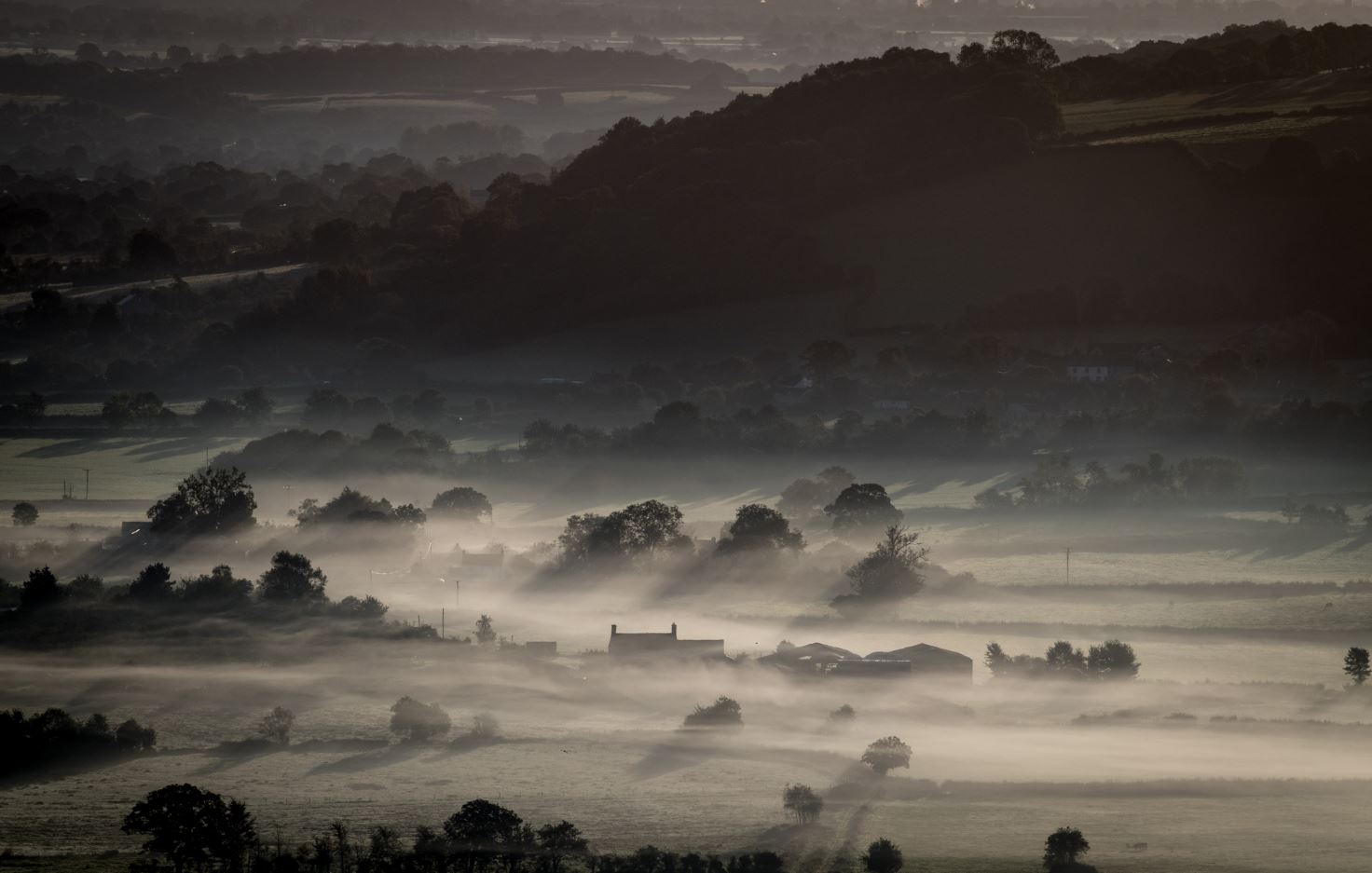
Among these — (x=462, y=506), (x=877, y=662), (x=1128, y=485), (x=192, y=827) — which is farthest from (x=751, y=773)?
(x=1128, y=485)

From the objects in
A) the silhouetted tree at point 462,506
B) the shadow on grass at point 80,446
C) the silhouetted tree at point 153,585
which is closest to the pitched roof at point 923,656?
the silhouetted tree at point 153,585

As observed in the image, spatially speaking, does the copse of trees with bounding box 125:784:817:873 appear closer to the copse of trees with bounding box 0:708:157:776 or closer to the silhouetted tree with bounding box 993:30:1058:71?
the copse of trees with bounding box 0:708:157:776

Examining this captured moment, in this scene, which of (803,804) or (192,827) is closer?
(192,827)

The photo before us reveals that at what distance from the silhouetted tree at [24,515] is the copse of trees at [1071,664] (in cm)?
1755

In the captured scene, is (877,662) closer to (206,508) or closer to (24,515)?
(206,508)

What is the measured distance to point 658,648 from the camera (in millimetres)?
27312

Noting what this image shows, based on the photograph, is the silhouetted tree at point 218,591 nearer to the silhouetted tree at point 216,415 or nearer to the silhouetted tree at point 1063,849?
the silhouetted tree at point 1063,849

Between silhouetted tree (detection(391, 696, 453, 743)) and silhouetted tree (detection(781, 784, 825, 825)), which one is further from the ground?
silhouetted tree (detection(391, 696, 453, 743))

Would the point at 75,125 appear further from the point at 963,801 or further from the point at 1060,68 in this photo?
the point at 963,801

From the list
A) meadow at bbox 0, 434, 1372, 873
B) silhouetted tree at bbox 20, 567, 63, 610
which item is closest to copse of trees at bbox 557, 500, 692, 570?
meadow at bbox 0, 434, 1372, 873

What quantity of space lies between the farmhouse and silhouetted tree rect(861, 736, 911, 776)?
466 cm

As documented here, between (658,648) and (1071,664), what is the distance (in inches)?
221

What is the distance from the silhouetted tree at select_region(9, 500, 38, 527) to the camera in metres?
34.7

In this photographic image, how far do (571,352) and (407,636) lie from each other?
26.6 m
